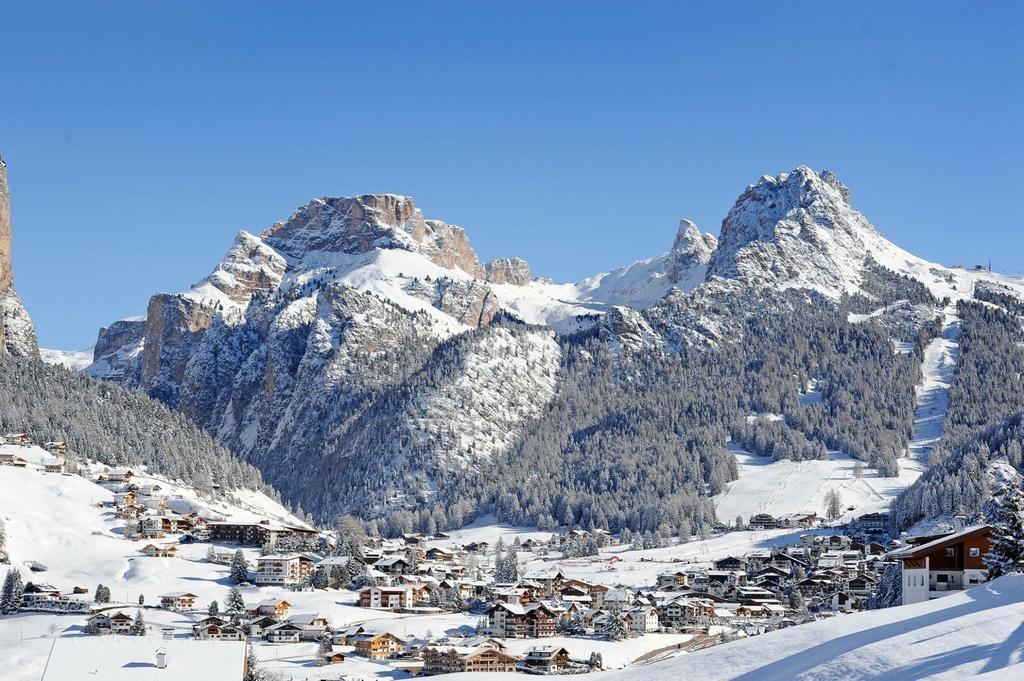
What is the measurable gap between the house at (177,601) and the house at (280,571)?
47.0 ft

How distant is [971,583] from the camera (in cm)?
7481

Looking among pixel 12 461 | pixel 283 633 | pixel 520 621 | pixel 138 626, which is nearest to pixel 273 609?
pixel 283 633

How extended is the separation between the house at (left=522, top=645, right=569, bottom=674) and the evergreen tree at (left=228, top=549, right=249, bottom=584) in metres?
49.7

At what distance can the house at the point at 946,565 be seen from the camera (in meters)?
74.8

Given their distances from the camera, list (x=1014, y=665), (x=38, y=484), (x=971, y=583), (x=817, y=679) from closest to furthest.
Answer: (x=1014, y=665) → (x=817, y=679) → (x=971, y=583) → (x=38, y=484)

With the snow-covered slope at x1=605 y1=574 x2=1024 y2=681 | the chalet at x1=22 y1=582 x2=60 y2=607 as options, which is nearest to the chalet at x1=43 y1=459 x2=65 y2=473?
the chalet at x1=22 y1=582 x2=60 y2=607

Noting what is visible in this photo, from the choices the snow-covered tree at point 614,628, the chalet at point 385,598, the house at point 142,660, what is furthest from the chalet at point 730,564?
the house at point 142,660

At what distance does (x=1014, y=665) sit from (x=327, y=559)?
442ft

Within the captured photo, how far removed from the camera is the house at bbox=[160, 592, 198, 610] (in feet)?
460

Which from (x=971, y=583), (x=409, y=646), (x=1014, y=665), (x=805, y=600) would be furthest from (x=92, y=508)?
(x=1014, y=665)

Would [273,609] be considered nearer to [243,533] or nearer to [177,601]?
[177,601]

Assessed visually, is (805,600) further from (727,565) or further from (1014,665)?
(1014,665)

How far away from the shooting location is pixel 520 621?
137 m

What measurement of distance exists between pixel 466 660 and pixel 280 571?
164ft
